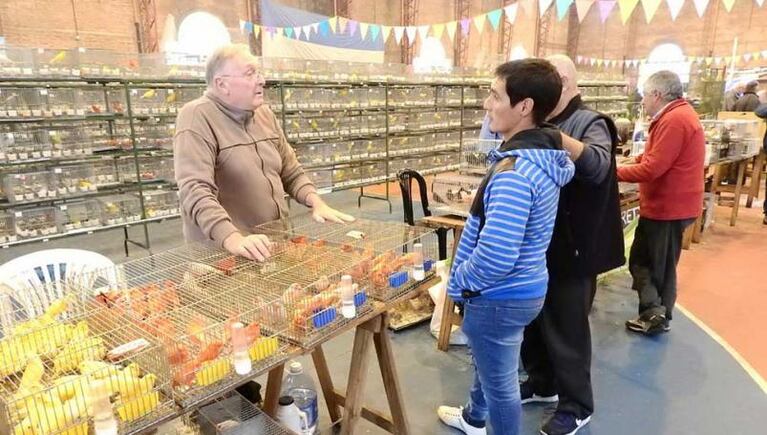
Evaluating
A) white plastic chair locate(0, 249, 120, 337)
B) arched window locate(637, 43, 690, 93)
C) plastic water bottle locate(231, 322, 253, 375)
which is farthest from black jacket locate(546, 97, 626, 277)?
arched window locate(637, 43, 690, 93)

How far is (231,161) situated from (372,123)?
18.9ft

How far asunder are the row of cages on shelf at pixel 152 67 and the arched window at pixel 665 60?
916cm

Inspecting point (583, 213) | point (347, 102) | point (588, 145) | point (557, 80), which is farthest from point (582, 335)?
point (347, 102)

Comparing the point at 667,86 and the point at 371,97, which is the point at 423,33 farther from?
the point at 667,86

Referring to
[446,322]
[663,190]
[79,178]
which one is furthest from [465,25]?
[446,322]

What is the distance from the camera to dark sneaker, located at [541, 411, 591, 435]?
2281mm

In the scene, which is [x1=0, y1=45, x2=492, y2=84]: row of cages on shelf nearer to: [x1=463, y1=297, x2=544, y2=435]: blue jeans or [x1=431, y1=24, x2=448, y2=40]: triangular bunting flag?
[x1=431, y1=24, x2=448, y2=40]: triangular bunting flag

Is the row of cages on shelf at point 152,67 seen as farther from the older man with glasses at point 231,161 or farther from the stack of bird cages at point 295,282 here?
the stack of bird cages at point 295,282

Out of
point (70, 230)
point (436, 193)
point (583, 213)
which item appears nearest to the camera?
point (583, 213)

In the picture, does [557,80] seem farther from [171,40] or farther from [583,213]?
[171,40]

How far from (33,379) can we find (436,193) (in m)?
2.48

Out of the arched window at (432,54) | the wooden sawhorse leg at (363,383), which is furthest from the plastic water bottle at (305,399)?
the arched window at (432,54)

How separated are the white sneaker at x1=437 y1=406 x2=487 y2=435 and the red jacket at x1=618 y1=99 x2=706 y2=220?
179 cm

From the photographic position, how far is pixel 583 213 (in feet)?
6.89
